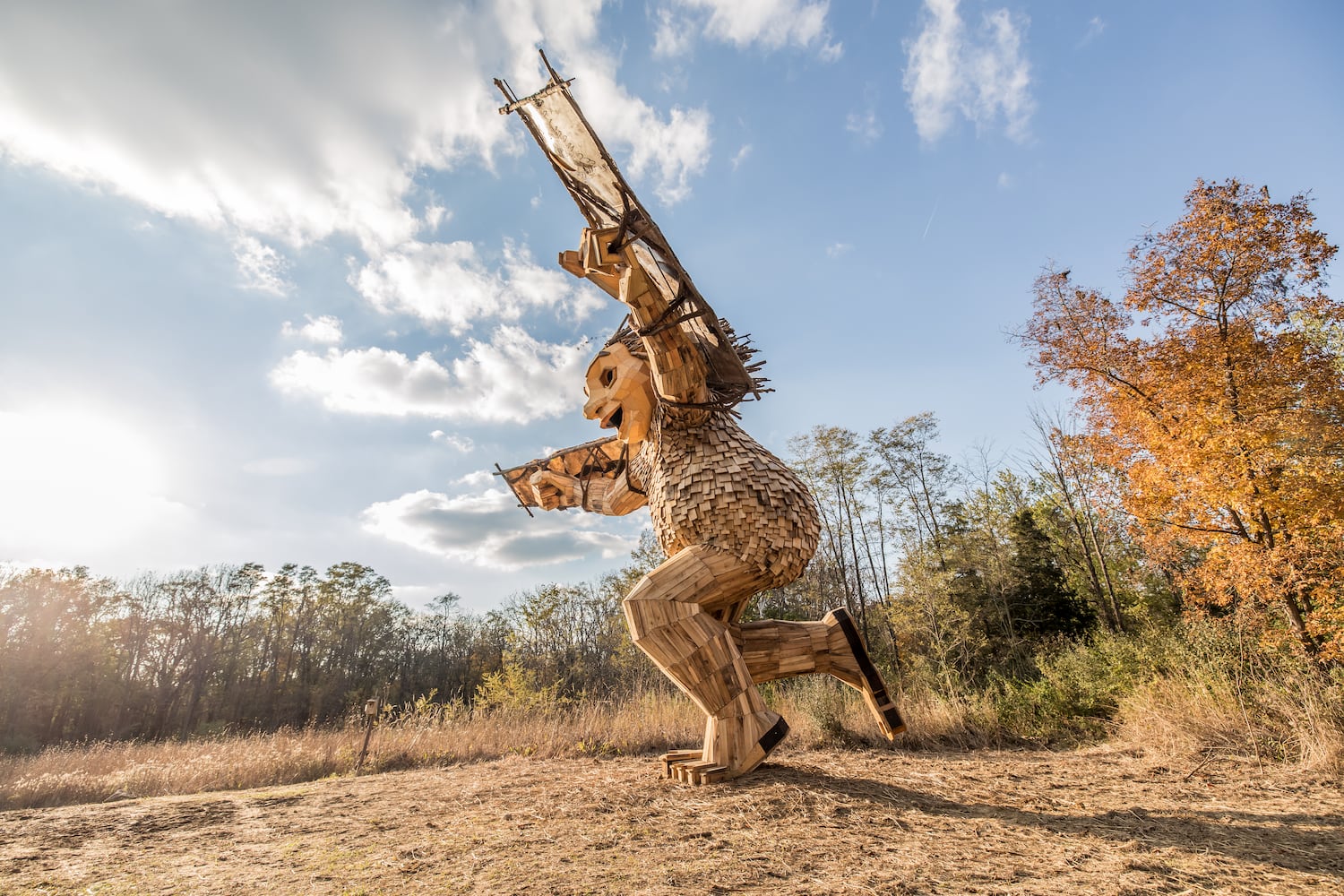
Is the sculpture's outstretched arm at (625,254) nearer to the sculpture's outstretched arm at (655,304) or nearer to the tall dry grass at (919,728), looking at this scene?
the sculpture's outstretched arm at (655,304)

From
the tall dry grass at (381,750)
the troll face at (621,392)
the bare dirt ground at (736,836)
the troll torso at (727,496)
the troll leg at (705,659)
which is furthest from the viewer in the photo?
the tall dry grass at (381,750)

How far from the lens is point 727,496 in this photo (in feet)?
10.6

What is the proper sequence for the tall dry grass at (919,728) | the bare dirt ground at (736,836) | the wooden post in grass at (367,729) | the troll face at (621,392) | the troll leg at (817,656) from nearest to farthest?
the bare dirt ground at (736,836) < the troll leg at (817,656) < the troll face at (621,392) < the tall dry grass at (919,728) < the wooden post in grass at (367,729)

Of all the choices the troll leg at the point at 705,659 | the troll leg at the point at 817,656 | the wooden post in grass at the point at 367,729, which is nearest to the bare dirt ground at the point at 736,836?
the troll leg at the point at 705,659

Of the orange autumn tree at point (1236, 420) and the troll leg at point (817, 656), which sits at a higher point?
the orange autumn tree at point (1236, 420)

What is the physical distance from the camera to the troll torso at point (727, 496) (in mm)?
3203

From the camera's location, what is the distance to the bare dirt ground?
66.6 inches

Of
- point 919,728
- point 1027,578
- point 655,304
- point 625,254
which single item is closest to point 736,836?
point 655,304

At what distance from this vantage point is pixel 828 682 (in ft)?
21.0

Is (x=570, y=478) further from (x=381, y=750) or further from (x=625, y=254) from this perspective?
(x=381, y=750)

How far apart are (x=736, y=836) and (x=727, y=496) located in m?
1.64

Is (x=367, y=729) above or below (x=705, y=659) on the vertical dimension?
below

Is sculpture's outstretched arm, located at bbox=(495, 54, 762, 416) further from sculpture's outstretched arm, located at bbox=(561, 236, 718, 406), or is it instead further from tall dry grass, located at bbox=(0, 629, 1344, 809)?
tall dry grass, located at bbox=(0, 629, 1344, 809)

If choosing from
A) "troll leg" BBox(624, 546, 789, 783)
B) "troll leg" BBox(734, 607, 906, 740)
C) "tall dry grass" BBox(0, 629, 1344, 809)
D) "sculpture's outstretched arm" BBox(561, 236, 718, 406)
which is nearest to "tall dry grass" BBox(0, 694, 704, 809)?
"tall dry grass" BBox(0, 629, 1344, 809)
